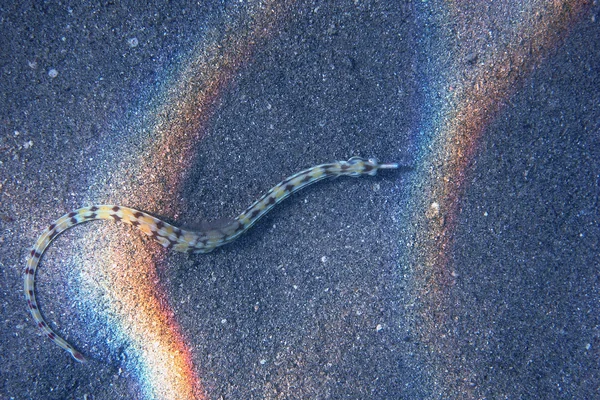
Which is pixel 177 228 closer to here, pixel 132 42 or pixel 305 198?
pixel 305 198

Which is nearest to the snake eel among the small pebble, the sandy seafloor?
the sandy seafloor

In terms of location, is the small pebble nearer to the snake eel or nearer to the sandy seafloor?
the sandy seafloor

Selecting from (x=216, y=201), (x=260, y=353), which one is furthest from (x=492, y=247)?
(x=216, y=201)

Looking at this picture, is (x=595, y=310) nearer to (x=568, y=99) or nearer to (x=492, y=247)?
(x=492, y=247)

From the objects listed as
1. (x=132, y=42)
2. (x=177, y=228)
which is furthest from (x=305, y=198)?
(x=132, y=42)

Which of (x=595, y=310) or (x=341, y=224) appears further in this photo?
(x=341, y=224)

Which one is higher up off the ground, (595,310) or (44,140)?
(44,140)
